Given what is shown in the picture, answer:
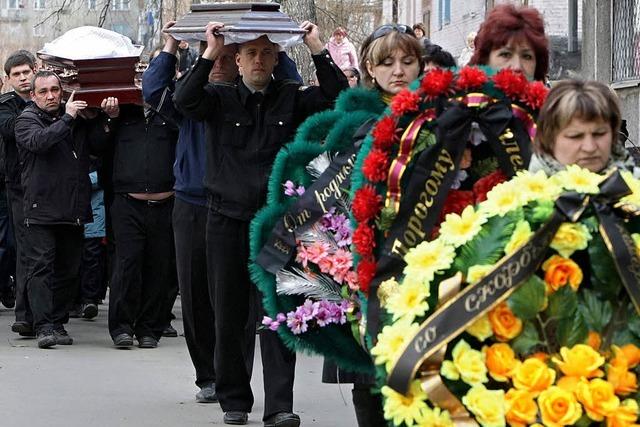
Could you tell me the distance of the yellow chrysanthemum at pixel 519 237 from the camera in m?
4.66

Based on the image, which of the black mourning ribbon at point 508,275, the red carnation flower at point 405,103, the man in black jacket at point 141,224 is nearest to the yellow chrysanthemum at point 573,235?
the black mourning ribbon at point 508,275

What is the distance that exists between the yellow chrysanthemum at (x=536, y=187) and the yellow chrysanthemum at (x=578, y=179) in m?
0.02

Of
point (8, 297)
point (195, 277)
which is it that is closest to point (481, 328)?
point (195, 277)

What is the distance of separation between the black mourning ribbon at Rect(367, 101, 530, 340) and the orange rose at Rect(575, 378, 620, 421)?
1.07 meters

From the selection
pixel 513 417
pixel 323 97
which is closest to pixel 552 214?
pixel 513 417

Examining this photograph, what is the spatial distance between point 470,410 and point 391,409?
0.25 metres

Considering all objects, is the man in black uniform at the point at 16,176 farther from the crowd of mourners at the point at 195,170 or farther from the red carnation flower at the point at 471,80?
the red carnation flower at the point at 471,80

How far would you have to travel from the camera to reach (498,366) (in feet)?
15.3

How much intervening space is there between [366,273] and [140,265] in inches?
266

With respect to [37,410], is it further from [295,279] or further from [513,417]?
[513,417]

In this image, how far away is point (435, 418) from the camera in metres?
4.71

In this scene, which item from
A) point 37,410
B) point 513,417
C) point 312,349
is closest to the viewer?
point 513,417

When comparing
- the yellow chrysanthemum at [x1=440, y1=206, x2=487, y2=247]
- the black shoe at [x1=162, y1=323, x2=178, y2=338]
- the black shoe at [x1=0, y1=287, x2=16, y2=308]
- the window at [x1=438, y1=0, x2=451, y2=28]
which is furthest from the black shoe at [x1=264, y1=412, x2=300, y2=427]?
the window at [x1=438, y1=0, x2=451, y2=28]

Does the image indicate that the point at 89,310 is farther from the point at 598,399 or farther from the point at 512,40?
the point at 598,399
